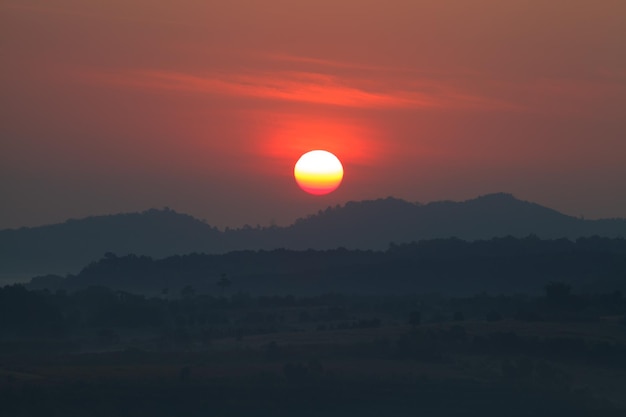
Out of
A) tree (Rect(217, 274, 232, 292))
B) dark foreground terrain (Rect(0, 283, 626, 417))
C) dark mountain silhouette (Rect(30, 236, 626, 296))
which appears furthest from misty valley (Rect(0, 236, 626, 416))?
tree (Rect(217, 274, 232, 292))

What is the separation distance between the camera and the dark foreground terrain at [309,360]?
185 ft

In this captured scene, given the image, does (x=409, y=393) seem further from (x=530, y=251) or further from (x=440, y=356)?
(x=530, y=251)

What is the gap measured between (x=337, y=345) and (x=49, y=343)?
19544mm

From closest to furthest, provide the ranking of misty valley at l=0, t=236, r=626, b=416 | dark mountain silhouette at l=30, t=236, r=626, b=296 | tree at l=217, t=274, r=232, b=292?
misty valley at l=0, t=236, r=626, b=416 → tree at l=217, t=274, r=232, b=292 → dark mountain silhouette at l=30, t=236, r=626, b=296

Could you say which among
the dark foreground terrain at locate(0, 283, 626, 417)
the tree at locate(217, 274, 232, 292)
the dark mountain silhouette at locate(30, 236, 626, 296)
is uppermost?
the dark mountain silhouette at locate(30, 236, 626, 296)

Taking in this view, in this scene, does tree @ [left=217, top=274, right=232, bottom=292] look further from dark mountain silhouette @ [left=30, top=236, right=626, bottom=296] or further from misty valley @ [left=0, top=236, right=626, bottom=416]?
misty valley @ [left=0, top=236, right=626, bottom=416]

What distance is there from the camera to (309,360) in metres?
64.1

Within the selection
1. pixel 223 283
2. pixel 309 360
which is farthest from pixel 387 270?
pixel 309 360

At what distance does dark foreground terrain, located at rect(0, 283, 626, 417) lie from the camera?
56500 mm

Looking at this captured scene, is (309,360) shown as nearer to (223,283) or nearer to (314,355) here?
(314,355)

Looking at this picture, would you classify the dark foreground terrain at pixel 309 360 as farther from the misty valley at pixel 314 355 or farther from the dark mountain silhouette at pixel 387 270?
the dark mountain silhouette at pixel 387 270

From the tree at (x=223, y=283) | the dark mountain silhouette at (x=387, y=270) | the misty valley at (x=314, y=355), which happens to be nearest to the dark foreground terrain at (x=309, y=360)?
the misty valley at (x=314, y=355)

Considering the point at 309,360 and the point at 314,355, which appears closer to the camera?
the point at 309,360

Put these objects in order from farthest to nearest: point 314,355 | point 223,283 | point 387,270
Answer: point 387,270
point 223,283
point 314,355
